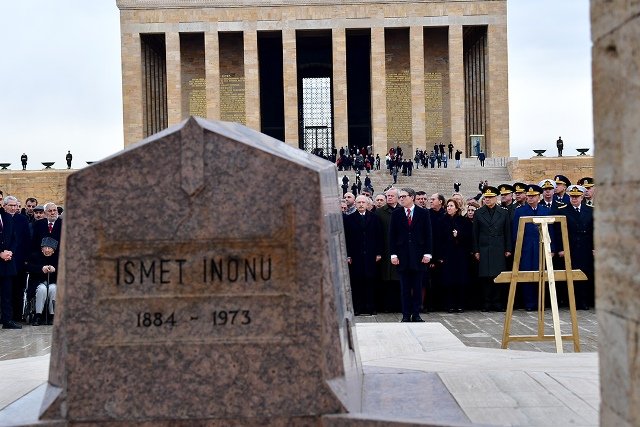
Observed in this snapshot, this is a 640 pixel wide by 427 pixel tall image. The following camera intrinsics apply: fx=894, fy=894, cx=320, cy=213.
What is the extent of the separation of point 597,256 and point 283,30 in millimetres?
45247

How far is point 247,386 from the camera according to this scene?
3625 mm

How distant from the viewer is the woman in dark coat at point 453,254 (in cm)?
1391

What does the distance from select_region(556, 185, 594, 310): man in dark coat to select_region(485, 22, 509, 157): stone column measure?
33.4m

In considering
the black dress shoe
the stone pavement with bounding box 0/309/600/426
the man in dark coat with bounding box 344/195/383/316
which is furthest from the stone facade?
the stone pavement with bounding box 0/309/600/426

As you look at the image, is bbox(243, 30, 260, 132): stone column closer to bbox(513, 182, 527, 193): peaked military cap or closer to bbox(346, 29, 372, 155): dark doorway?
bbox(346, 29, 372, 155): dark doorway

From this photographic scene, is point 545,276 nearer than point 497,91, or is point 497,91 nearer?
point 545,276

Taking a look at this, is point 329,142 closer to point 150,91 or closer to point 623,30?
point 150,91

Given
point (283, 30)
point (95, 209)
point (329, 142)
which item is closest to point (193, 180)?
point (95, 209)

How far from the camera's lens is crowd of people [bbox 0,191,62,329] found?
12.6m

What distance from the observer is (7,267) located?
12.5 metres

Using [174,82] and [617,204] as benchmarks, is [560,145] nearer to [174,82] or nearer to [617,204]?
[174,82]

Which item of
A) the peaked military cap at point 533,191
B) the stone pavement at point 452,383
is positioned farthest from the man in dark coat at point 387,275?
the stone pavement at point 452,383

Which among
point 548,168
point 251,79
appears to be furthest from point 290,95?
point 548,168

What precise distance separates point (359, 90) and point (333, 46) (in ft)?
17.9
